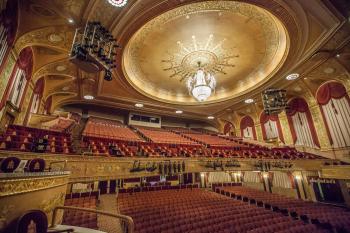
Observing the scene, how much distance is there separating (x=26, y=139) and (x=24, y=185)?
3953 millimetres

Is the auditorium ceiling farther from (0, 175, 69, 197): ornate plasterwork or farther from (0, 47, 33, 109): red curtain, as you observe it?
(0, 175, 69, 197): ornate plasterwork

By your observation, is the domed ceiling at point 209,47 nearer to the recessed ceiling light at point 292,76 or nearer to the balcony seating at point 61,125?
the recessed ceiling light at point 292,76

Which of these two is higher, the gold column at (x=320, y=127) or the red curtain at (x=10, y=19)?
the red curtain at (x=10, y=19)

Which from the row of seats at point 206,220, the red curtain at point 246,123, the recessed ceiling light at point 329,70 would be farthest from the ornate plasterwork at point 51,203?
the red curtain at point 246,123

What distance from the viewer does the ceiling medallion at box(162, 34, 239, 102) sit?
6.43 metres

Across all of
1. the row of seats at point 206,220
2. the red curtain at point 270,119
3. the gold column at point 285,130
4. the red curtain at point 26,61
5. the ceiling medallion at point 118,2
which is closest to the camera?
the row of seats at point 206,220

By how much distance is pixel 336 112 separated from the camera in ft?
24.1

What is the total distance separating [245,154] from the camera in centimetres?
850

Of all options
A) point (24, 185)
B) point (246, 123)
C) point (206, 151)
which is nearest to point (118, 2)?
point (24, 185)

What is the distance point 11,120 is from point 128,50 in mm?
4495

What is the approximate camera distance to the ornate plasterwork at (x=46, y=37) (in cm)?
451

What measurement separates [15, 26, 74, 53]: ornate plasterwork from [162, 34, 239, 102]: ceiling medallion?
143 inches

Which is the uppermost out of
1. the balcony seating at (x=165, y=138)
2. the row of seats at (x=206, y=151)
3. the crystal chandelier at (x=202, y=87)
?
the crystal chandelier at (x=202, y=87)

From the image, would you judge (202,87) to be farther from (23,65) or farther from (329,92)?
(329,92)
